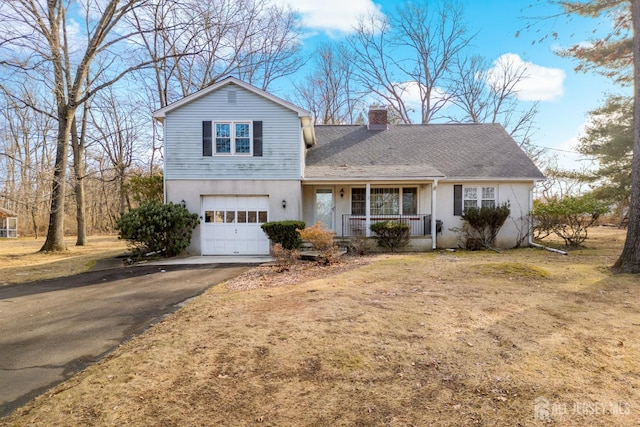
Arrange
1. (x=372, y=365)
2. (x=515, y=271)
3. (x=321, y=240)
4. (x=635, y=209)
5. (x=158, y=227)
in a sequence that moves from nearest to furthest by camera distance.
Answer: (x=372, y=365)
(x=515, y=271)
(x=635, y=209)
(x=321, y=240)
(x=158, y=227)

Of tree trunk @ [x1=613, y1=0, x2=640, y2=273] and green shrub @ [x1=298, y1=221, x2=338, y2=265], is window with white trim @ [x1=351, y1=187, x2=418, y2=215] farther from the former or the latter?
tree trunk @ [x1=613, y1=0, x2=640, y2=273]

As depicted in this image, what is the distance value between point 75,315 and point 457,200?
1268cm

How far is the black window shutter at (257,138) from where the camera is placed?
12336 millimetres

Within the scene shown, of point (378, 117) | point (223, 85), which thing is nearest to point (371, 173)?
point (378, 117)

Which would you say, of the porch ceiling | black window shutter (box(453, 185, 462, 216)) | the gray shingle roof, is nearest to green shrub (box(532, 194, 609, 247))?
the gray shingle roof

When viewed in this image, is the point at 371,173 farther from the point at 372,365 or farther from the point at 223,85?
the point at 372,365

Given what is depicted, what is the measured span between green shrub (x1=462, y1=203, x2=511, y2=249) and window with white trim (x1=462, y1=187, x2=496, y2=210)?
380 mm

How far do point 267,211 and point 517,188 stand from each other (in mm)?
9899

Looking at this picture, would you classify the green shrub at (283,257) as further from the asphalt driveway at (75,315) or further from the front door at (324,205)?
the front door at (324,205)

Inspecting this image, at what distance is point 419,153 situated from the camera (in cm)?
1547

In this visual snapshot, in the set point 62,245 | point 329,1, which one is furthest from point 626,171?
point 62,245

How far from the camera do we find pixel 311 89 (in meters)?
29.1

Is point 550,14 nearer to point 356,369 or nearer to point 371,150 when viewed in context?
point 371,150

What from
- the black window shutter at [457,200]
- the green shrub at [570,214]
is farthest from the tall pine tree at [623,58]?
the black window shutter at [457,200]
